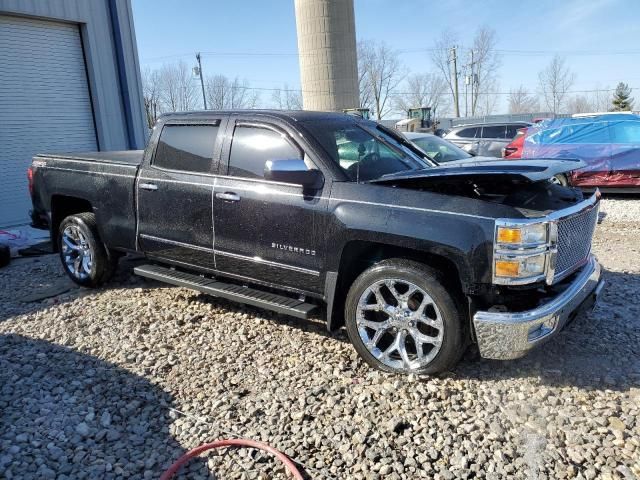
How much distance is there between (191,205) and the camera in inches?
185

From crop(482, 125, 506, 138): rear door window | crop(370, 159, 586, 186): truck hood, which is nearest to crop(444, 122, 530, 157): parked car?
crop(482, 125, 506, 138): rear door window

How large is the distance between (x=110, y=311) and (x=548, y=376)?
404 centimetres

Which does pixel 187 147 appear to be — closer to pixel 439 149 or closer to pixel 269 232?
pixel 269 232

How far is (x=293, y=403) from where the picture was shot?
11.4ft

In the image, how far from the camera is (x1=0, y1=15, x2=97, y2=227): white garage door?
1048cm

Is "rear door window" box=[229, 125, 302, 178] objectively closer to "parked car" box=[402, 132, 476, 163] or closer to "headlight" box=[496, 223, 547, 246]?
"headlight" box=[496, 223, 547, 246]

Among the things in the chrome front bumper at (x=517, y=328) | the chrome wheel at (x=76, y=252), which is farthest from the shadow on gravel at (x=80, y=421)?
the chrome front bumper at (x=517, y=328)

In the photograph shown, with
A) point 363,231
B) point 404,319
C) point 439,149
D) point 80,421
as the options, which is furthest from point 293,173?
point 439,149

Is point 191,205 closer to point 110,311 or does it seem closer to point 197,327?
point 197,327

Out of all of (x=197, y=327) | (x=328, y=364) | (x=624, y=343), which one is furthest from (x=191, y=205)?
(x=624, y=343)

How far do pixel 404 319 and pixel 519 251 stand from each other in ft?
2.98

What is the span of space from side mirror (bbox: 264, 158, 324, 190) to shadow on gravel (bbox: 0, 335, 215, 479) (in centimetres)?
175

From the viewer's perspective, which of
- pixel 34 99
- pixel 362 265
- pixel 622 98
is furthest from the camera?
pixel 622 98

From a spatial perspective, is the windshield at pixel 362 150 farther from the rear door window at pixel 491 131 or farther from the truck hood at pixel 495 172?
the rear door window at pixel 491 131
